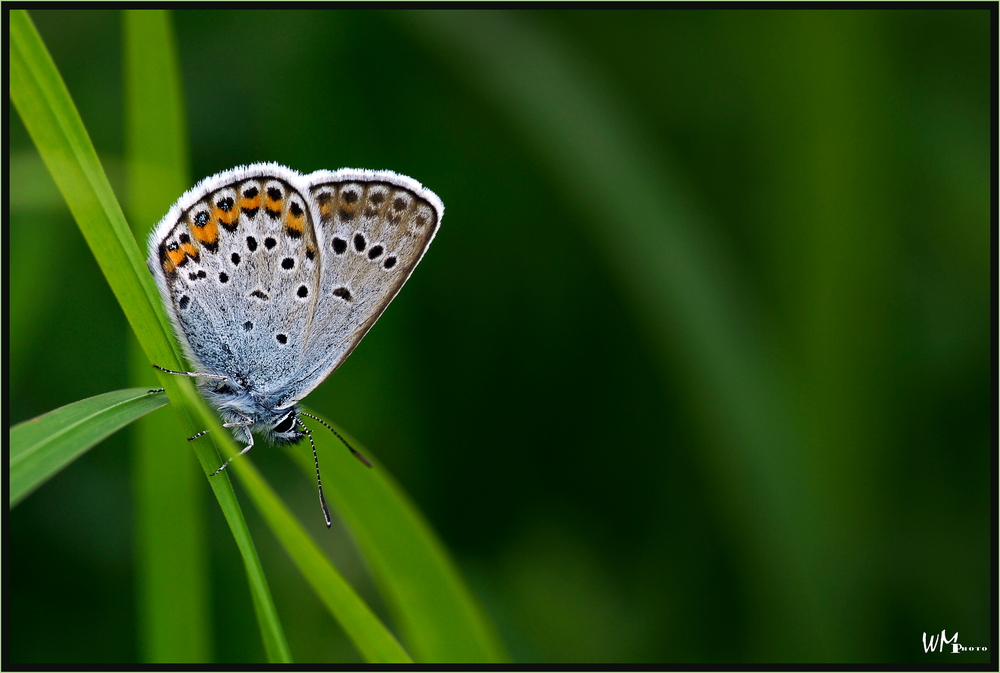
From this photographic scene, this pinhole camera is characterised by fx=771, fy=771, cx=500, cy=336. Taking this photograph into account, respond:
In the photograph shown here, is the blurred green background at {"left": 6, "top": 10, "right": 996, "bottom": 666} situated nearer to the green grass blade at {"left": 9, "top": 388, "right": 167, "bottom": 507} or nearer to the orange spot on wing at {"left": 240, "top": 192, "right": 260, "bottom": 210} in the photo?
the orange spot on wing at {"left": 240, "top": 192, "right": 260, "bottom": 210}

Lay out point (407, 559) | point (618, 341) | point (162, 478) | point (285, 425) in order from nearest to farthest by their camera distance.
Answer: point (407, 559) → point (162, 478) → point (285, 425) → point (618, 341)

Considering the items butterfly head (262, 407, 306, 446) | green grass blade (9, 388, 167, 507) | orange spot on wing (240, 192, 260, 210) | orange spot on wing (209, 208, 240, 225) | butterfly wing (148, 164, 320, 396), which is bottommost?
green grass blade (9, 388, 167, 507)

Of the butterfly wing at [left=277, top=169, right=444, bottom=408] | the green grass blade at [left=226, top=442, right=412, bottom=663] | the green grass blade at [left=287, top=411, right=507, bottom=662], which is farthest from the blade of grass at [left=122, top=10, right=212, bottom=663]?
the green grass blade at [left=226, top=442, right=412, bottom=663]

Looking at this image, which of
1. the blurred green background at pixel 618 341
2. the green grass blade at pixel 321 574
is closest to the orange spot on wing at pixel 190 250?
the green grass blade at pixel 321 574

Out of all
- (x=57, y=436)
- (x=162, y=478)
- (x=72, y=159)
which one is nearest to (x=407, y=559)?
(x=162, y=478)

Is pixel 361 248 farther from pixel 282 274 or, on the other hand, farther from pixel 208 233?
pixel 208 233

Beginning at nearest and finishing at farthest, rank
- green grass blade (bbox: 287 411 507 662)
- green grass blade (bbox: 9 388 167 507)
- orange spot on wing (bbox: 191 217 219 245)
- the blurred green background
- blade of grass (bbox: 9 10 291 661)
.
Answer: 1. green grass blade (bbox: 9 388 167 507)
2. blade of grass (bbox: 9 10 291 661)
3. green grass blade (bbox: 287 411 507 662)
4. orange spot on wing (bbox: 191 217 219 245)
5. the blurred green background

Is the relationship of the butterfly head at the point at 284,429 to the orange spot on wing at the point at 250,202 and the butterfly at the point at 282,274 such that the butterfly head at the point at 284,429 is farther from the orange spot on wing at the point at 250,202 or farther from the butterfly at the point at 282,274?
the orange spot on wing at the point at 250,202
